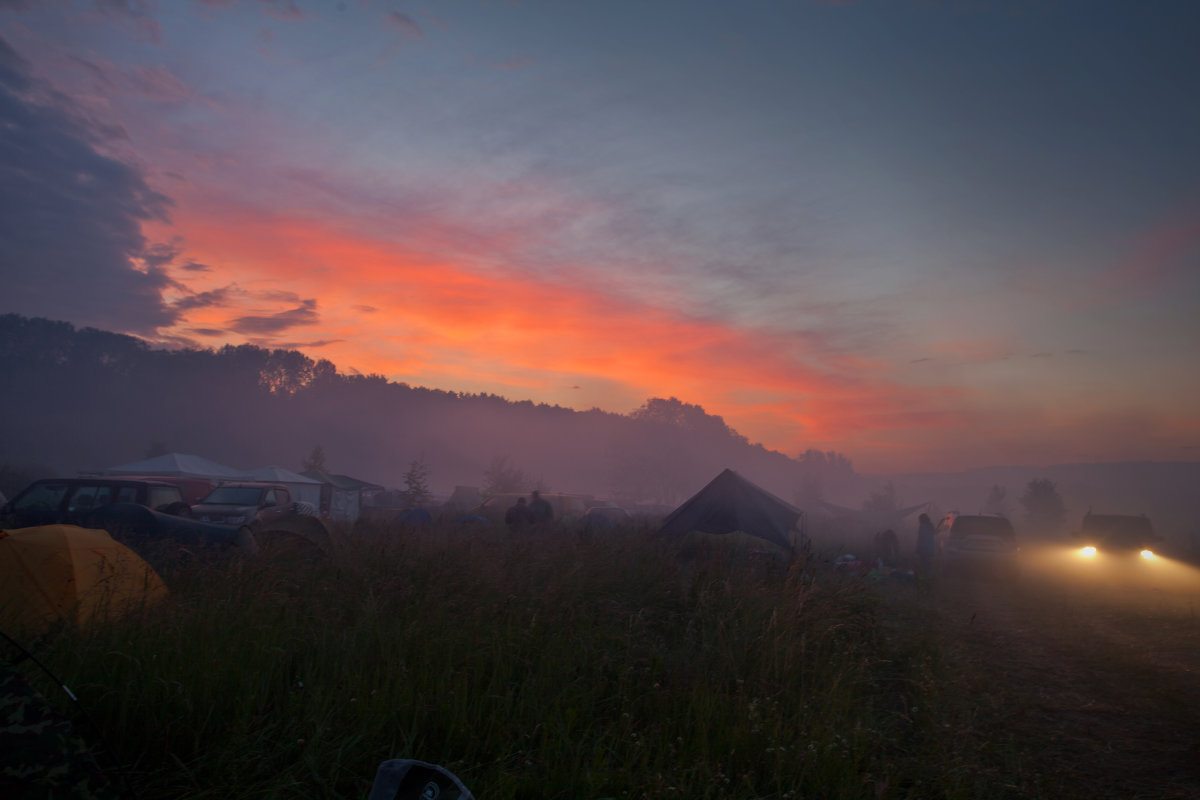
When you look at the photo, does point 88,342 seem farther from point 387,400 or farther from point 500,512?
point 500,512

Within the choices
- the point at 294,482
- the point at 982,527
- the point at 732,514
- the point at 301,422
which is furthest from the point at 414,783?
the point at 301,422

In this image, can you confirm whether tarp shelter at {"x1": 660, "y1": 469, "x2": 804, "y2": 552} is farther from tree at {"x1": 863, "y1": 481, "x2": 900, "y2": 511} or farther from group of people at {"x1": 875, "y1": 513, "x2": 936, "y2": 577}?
tree at {"x1": 863, "y1": 481, "x2": 900, "y2": 511}

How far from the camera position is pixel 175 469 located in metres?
26.8

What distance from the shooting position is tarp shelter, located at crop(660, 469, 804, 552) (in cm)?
1274

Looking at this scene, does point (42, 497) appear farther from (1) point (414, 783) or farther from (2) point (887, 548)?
(2) point (887, 548)

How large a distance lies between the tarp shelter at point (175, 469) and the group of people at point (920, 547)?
87.3ft

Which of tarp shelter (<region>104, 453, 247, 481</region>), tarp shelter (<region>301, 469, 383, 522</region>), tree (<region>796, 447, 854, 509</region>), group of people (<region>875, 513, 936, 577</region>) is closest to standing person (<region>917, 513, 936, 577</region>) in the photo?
group of people (<region>875, 513, 936, 577</region>)

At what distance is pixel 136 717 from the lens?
3.14m

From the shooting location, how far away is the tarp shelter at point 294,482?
87.7ft

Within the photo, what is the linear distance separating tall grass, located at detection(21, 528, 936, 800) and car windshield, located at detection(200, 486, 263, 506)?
447 inches

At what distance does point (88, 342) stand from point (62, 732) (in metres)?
121

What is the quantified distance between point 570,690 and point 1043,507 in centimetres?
6546

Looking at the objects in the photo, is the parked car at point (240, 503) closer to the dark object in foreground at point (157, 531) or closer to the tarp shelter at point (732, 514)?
the dark object in foreground at point (157, 531)

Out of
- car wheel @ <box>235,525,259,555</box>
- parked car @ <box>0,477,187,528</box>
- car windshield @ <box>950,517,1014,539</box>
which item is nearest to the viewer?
car wheel @ <box>235,525,259,555</box>
